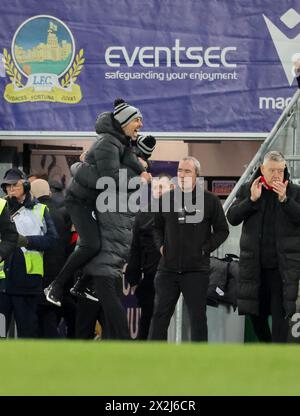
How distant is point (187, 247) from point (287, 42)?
543 cm

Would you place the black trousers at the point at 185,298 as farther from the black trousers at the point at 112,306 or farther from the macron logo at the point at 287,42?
the macron logo at the point at 287,42

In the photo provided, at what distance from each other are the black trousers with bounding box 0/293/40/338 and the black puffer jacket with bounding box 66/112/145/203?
6.73 feet

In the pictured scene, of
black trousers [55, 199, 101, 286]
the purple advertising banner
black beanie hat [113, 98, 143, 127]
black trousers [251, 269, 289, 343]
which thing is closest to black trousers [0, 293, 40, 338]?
black trousers [55, 199, 101, 286]

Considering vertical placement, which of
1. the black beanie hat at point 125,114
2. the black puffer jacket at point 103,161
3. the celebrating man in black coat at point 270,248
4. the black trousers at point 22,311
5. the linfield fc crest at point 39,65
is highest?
the linfield fc crest at point 39,65

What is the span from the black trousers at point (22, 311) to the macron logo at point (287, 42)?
502 centimetres

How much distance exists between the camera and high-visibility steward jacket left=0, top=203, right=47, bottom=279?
12844 millimetres

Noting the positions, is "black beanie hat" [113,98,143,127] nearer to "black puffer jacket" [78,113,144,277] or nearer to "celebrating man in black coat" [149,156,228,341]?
"black puffer jacket" [78,113,144,277]

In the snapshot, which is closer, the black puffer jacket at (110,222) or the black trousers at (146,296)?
the black puffer jacket at (110,222)

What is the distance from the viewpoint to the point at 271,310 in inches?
449

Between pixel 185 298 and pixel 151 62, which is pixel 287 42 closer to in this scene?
pixel 151 62

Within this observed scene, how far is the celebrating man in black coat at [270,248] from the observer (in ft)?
37.0

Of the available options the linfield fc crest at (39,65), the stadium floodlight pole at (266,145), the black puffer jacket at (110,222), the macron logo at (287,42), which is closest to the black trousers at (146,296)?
the stadium floodlight pole at (266,145)

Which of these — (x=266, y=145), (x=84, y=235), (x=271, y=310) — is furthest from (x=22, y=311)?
(x=266, y=145)

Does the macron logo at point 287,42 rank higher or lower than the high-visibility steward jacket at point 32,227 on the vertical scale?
higher
